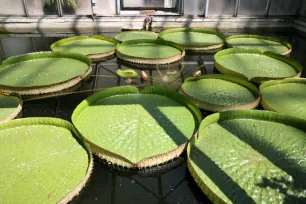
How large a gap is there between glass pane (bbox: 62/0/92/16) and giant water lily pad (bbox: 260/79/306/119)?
12.4 feet

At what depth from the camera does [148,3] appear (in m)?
6.57

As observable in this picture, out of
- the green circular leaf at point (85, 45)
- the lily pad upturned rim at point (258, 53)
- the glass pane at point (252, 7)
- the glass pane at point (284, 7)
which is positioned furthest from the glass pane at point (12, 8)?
the glass pane at point (284, 7)

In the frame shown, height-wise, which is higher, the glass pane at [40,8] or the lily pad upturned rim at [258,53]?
the glass pane at [40,8]

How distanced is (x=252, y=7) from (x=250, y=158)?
14.1 ft

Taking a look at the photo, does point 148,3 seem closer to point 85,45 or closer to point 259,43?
point 85,45

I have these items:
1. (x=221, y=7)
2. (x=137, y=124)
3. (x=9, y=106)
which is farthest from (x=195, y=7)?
(x=9, y=106)

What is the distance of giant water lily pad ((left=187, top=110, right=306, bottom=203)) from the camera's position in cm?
146

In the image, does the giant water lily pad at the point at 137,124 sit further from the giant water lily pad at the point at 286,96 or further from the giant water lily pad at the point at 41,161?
the giant water lily pad at the point at 286,96

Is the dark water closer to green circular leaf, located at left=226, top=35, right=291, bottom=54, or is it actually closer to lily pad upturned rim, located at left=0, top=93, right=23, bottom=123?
lily pad upturned rim, located at left=0, top=93, right=23, bottom=123

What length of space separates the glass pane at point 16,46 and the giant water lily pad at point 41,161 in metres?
2.14

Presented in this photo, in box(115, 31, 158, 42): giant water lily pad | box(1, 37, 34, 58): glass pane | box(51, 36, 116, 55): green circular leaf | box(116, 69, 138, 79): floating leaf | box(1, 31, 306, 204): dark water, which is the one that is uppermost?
box(115, 31, 158, 42): giant water lily pad

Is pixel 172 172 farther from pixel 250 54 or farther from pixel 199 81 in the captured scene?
pixel 250 54

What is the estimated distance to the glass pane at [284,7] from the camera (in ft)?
16.7

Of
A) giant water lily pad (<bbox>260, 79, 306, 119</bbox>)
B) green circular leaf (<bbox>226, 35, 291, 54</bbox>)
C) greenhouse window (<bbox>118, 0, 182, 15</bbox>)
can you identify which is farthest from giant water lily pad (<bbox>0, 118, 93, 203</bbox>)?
greenhouse window (<bbox>118, 0, 182, 15</bbox>)
